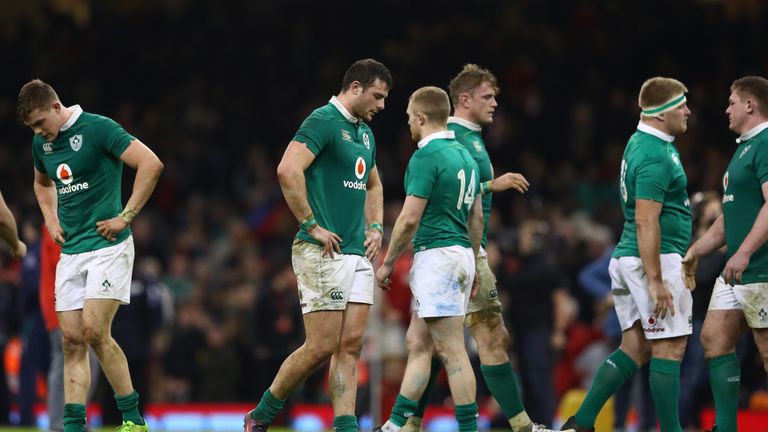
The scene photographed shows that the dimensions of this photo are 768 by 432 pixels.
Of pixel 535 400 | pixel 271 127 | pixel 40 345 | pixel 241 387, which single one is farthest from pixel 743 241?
pixel 271 127

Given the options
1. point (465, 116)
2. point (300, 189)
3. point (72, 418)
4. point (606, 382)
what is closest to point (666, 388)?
point (606, 382)

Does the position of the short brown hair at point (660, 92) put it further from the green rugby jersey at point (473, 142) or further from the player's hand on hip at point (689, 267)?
the green rugby jersey at point (473, 142)

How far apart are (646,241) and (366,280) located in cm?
208

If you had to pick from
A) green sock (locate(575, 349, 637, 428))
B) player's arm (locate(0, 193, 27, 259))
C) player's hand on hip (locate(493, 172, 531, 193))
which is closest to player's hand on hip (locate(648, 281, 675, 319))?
green sock (locate(575, 349, 637, 428))

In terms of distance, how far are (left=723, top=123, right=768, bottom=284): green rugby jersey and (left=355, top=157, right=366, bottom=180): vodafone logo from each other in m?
2.76

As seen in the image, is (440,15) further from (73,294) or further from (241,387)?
(73,294)

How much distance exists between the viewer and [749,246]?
9.57 metres

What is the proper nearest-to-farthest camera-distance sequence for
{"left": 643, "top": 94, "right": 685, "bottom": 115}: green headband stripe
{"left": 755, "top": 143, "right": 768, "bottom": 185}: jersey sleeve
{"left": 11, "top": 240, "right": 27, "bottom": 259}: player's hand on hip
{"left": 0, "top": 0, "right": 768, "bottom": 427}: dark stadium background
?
1. {"left": 755, "top": 143, "right": 768, "bottom": 185}: jersey sleeve
2. {"left": 643, "top": 94, "right": 685, "bottom": 115}: green headband stripe
3. {"left": 11, "top": 240, "right": 27, "bottom": 259}: player's hand on hip
4. {"left": 0, "top": 0, "right": 768, "bottom": 427}: dark stadium background

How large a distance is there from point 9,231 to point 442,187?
3601 mm

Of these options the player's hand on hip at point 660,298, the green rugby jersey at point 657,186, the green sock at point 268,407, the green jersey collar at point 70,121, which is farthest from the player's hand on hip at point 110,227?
the player's hand on hip at point 660,298

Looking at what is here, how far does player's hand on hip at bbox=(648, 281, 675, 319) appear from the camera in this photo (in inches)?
384

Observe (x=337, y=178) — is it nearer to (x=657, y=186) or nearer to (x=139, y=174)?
(x=139, y=174)

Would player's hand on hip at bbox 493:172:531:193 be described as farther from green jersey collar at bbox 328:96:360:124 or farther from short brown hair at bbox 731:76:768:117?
short brown hair at bbox 731:76:768:117

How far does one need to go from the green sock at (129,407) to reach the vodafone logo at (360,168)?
2.38m
